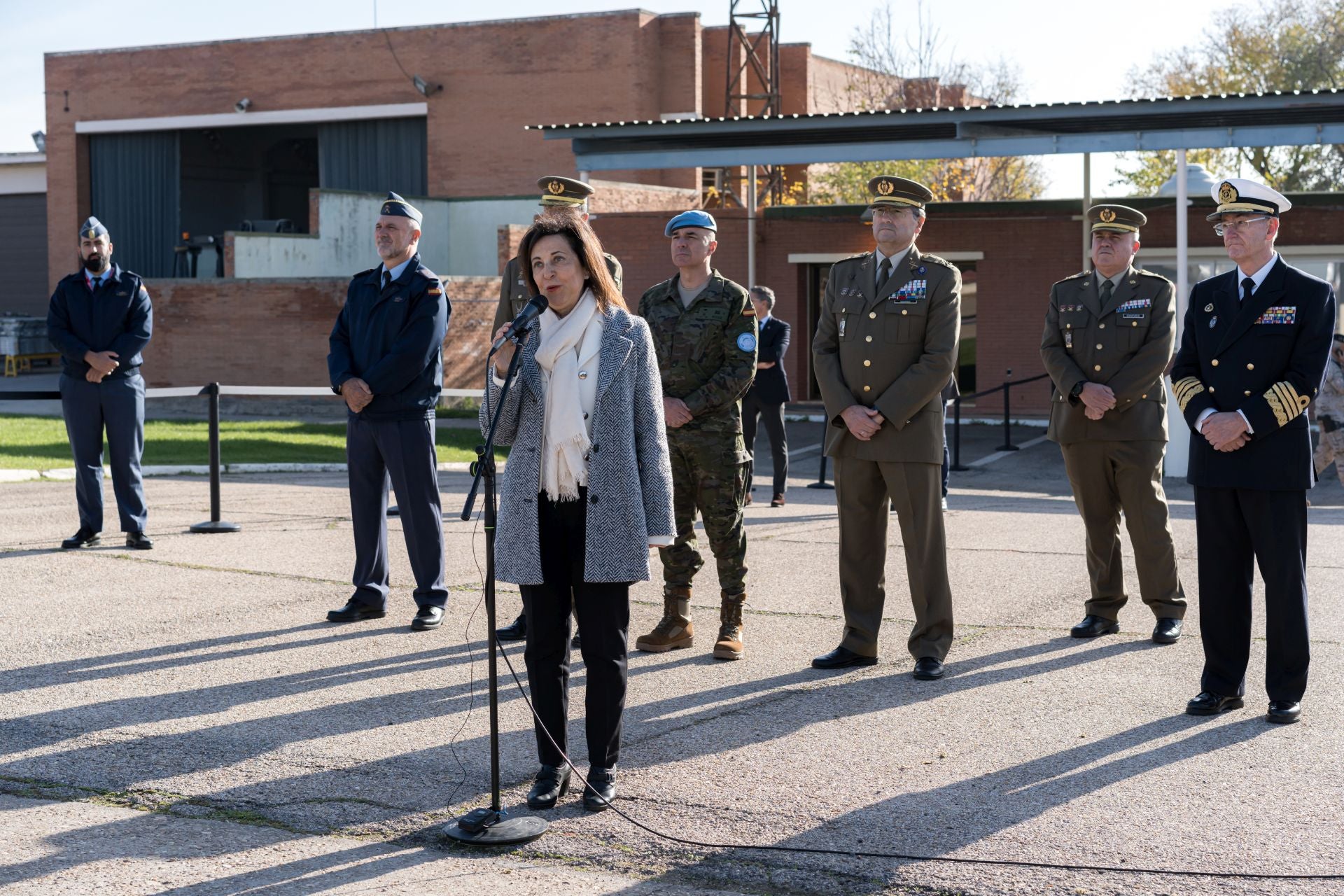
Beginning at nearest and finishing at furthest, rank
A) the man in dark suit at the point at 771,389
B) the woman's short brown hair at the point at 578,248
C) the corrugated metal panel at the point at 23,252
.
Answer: the woman's short brown hair at the point at 578,248, the man in dark suit at the point at 771,389, the corrugated metal panel at the point at 23,252

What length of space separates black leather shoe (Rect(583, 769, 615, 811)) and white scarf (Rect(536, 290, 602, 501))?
95cm

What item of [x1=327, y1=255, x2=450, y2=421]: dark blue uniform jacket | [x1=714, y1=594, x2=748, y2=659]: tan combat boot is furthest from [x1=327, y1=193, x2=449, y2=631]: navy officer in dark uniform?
[x1=714, y1=594, x2=748, y2=659]: tan combat boot

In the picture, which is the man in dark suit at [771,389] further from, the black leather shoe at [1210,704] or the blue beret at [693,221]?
the black leather shoe at [1210,704]

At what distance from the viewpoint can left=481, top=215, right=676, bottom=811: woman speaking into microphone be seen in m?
5.16

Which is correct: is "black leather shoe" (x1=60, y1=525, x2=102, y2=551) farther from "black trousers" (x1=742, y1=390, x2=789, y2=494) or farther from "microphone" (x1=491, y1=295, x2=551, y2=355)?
"microphone" (x1=491, y1=295, x2=551, y2=355)

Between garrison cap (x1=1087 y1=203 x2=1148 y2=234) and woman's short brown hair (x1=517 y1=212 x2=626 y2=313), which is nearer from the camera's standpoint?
woman's short brown hair (x1=517 y1=212 x2=626 y2=313)

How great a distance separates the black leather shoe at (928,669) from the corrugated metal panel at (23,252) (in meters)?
42.9

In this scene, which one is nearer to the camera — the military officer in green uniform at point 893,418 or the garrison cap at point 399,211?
the military officer in green uniform at point 893,418

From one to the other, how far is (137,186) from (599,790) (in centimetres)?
4149

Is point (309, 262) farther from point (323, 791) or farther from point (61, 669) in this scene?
point (323, 791)

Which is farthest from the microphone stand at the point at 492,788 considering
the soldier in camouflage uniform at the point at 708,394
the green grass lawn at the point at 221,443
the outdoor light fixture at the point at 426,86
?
the outdoor light fixture at the point at 426,86

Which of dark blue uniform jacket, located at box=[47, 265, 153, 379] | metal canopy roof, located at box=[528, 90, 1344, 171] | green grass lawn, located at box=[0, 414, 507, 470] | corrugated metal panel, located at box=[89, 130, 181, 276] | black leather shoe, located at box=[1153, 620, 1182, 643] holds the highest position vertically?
corrugated metal panel, located at box=[89, 130, 181, 276]

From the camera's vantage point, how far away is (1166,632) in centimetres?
779

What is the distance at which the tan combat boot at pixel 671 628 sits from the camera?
7.66m
